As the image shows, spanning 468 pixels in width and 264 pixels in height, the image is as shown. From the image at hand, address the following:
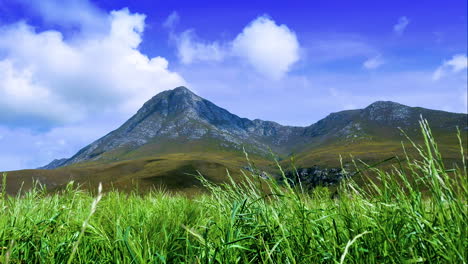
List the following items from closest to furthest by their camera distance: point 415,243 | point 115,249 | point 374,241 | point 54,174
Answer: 1. point 415,243
2. point 374,241
3. point 115,249
4. point 54,174

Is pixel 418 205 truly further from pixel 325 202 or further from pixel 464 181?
pixel 325 202

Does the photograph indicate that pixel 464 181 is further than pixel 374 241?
No

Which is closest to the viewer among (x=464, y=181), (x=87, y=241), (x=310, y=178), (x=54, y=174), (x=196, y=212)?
(x=464, y=181)

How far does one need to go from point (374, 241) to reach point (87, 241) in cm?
314

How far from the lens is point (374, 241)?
251 centimetres

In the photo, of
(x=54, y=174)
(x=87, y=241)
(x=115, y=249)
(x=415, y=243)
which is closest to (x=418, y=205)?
(x=415, y=243)

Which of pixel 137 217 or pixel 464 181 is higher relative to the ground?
pixel 464 181

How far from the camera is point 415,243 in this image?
229cm

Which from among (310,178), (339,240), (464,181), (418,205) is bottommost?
(310,178)

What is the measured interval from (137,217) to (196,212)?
0.97m

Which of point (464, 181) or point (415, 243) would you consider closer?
point (464, 181)

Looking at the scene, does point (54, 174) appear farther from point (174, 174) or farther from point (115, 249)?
point (115, 249)

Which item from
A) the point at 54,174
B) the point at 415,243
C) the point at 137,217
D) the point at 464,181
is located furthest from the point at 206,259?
the point at 54,174

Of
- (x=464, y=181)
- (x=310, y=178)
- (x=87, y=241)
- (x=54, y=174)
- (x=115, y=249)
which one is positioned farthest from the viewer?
(x=310, y=178)
